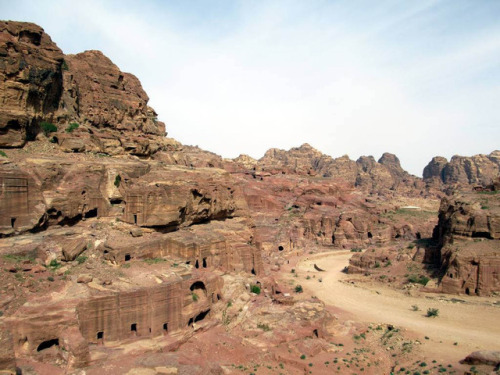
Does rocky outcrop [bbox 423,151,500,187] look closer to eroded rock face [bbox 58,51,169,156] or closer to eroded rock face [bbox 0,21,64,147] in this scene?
eroded rock face [bbox 58,51,169,156]

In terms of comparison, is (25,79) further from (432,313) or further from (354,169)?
(354,169)

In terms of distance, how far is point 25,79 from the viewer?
88.2 ft

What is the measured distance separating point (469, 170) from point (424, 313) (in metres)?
108

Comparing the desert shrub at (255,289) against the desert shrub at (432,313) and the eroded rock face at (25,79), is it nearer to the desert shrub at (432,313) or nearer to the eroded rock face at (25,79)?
the desert shrub at (432,313)

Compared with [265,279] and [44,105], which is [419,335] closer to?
[265,279]

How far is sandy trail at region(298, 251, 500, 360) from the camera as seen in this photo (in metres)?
23.5

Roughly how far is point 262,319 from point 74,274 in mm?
12247

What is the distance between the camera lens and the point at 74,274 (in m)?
21.1

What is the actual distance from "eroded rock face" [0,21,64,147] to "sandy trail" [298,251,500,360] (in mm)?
28690

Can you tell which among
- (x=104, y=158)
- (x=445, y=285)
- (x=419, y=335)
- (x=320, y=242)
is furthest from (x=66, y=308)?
(x=320, y=242)

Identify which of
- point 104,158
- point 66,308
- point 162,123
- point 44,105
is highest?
point 162,123

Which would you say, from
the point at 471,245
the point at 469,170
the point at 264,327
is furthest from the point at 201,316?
the point at 469,170

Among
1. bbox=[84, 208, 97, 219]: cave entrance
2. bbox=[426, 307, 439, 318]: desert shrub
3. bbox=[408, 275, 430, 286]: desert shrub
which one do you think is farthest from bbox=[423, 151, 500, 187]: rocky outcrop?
bbox=[84, 208, 97, 219]: cave entrance

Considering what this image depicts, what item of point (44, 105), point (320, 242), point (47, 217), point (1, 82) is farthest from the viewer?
point (320, 242)
